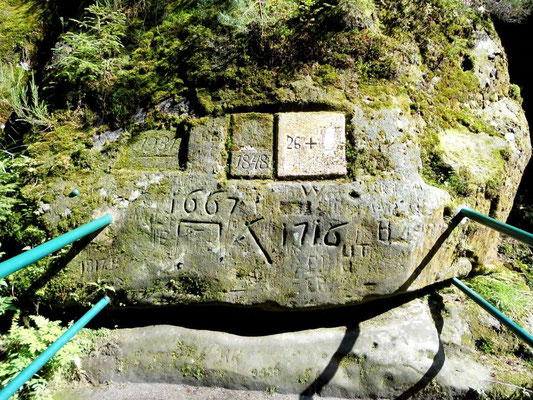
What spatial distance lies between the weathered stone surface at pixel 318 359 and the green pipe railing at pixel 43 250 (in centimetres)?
102

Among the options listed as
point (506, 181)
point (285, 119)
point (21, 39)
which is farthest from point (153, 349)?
point (21, 39)

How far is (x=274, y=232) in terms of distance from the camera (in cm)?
300

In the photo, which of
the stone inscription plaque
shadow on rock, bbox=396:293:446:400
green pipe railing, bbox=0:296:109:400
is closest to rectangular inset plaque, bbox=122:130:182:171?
the stone inscription plaque

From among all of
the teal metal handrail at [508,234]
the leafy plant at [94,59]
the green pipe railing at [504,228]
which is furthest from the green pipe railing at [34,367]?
the green pipe railing at [504,228]

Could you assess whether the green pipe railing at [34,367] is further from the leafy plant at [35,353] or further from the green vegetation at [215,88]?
the green vegetation at [215,88]

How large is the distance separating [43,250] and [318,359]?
2100mm

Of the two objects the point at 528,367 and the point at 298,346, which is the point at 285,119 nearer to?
the point at 298,346

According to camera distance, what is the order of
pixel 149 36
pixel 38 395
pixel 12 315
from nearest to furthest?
pixel 38 395 < pixel 12 315 < pixel 149 36

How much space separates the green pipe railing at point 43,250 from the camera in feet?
5.21

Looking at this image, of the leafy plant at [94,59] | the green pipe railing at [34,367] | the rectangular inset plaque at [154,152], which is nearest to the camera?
the green pipe railing at [34,367]

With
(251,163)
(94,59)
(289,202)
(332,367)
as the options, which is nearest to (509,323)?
(332,367)

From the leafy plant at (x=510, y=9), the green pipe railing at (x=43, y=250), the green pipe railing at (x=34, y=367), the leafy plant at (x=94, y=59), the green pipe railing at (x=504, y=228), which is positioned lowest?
the green pipe railing at (x=34, y=367)

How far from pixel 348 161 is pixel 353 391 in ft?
5.85

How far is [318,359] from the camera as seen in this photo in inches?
116
